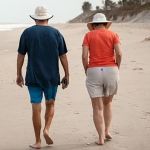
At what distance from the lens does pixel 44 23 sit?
6.32 meters

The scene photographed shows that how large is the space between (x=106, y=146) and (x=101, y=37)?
1.36 metres

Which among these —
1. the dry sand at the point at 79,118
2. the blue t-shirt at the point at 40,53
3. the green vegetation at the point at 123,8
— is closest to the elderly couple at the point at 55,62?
the blue t-shirt at the point at 40,53

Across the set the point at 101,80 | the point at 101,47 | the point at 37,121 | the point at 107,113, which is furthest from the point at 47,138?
the point at 101,47

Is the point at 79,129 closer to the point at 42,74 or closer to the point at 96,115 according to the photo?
the point at 96,115

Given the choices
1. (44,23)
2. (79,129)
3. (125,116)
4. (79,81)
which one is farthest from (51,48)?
(79,81)

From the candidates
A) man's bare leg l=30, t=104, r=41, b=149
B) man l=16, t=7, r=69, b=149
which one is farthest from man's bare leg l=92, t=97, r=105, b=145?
man's bare leg l=30, t=104, r=41, b=149

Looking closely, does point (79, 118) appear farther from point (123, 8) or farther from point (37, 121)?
point (123, 8)

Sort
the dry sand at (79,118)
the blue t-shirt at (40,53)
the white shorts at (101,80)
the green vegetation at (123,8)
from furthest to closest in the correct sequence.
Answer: the green vegetation at (123,8) → the dry sand at (79,118) → the white shorts at (101,80) → the blue t-shirt at (40,53)

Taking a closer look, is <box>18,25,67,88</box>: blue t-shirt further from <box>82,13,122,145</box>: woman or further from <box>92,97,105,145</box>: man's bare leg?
<box>92,97,105,145</box>: man's bare leg

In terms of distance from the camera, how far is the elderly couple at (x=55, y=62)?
622cm

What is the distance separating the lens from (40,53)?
6219 mm

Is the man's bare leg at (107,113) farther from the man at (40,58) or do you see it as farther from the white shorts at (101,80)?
the man at (40,58)

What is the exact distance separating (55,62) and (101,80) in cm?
62

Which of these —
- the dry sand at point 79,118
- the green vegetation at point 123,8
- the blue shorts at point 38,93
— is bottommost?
the green vegetation at point 123,8
